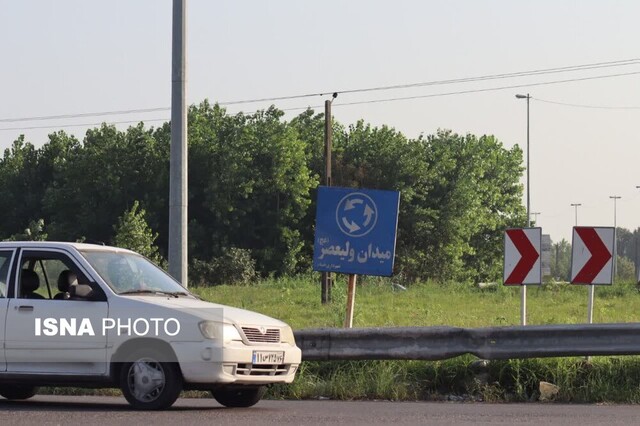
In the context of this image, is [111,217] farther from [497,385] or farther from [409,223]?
[497,385]

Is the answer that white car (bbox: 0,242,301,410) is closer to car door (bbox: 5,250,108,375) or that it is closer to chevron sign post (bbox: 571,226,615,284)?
car door (bbox: 5,250,108,375)

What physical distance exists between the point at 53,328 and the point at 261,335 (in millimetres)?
2034

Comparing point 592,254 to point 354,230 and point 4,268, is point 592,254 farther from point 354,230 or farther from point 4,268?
point 4,268

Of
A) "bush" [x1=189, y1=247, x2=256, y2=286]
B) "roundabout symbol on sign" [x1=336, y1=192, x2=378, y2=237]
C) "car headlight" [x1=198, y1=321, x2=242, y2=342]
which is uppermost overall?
"roundabout symbol on sign" [x1=336, y1=192, x2=378, y2=237]

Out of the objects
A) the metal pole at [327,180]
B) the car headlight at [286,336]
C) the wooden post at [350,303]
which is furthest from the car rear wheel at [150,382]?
the metal pole at [327,180]

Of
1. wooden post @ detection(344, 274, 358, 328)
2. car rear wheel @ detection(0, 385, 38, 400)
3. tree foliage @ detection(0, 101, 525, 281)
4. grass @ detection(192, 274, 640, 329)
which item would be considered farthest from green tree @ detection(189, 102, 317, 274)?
car rear wheel @ detection(0, 385, 38, 400)

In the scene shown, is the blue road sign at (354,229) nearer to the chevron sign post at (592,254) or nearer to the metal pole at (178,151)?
the metal pole at (178,151)

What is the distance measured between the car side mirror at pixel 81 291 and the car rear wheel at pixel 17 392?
6.13 ft

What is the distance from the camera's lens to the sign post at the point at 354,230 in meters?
18.0

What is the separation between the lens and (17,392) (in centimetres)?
1460

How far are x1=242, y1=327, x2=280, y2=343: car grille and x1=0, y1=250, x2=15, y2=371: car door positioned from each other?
2467 millimetres

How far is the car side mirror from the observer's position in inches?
514

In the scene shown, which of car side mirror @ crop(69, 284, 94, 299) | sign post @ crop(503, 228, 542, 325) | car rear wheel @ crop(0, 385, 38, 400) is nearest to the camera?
car side mirror @ crop(69, 284, 94, 299)

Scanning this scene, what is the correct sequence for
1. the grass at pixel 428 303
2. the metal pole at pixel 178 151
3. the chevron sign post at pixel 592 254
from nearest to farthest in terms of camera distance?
the chevron sign post at pixel 592 254
the metal pole at pixel 178 151
the grass at pixel 428 303
